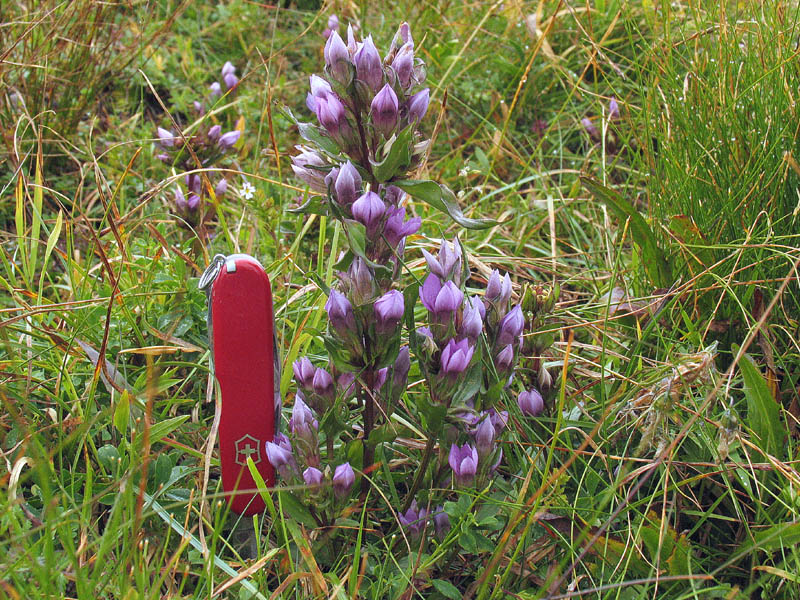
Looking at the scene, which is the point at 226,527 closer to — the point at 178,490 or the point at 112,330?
the point at 178,490

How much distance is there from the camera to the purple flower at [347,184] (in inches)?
43.1

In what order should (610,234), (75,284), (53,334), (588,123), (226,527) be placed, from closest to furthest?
(226,527) < (53,334) < (75,284) < (610,234) < (588,123)

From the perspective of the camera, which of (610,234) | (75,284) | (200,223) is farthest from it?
(610,234)

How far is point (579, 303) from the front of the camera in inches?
83.7

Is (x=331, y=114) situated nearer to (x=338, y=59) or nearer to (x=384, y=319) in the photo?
(x=338, y=59)

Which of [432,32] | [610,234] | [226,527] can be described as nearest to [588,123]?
[610,234]

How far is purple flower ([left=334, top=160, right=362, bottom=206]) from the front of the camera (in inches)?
43.1

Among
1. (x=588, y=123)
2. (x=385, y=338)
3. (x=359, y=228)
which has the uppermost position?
(x=359, y=228)

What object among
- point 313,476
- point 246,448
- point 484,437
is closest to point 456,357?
point 484,437

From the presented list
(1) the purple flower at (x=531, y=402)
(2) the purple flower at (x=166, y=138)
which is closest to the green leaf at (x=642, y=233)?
(1) the purple flower at (x=531, y=402)

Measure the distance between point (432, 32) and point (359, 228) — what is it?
213cm

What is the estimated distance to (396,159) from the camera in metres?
1.08

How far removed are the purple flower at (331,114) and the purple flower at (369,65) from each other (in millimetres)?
51

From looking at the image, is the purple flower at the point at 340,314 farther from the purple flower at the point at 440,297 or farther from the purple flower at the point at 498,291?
the purple flower at the point at 498,291
